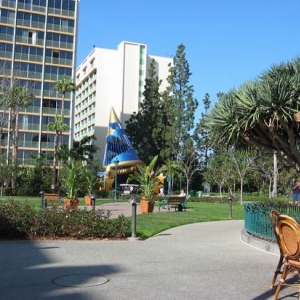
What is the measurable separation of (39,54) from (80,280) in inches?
2960

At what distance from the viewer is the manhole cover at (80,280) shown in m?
6.76

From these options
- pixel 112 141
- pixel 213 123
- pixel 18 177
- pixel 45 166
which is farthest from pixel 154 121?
pixel 213 123

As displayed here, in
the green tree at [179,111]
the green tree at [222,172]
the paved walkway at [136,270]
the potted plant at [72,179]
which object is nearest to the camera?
the paved walkway at [136,270]

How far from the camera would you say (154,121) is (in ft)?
258

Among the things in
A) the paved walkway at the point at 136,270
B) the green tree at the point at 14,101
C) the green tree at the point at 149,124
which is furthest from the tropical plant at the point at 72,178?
the green tree at the point at 149,124

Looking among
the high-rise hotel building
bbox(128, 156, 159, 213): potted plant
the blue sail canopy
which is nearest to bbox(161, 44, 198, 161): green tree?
the blue sail canopy

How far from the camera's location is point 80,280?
7020 millimetres

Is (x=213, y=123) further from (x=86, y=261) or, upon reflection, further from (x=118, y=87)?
(x=118, y=87)

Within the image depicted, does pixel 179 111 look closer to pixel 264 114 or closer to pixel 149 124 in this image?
pixel 149 124

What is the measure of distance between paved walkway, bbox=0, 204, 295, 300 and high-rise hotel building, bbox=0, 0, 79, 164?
66093 mm

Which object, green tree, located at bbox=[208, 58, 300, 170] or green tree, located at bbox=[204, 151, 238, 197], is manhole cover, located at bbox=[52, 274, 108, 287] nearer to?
green tree, located at bbox=[208, 58, 300, 170]

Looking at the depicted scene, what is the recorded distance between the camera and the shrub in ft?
38.5

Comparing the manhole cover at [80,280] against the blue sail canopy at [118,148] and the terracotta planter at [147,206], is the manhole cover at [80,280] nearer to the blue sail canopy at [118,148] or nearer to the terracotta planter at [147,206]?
the terracotta planter at [147,206]

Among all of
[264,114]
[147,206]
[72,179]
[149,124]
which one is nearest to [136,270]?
[264,114]
